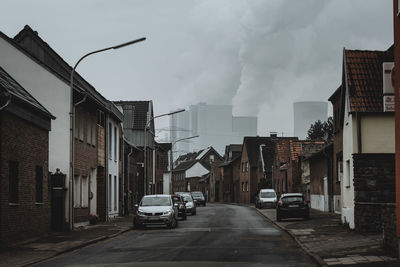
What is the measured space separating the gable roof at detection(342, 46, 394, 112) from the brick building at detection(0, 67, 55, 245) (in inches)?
440

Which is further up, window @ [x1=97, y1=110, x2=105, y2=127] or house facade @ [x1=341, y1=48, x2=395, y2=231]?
window @ [x1=97, y1=110, x2=105, y2=127]

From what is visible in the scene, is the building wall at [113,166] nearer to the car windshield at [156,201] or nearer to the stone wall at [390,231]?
the car windshield at [156,201]

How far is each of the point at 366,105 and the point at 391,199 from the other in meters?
3.53

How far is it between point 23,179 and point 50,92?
21.5 feet

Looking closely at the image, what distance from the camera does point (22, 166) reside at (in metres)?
21.7

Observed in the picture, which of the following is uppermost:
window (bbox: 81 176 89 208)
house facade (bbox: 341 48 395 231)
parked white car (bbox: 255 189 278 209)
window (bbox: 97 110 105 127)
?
window (bbox: 97 110 105 127)

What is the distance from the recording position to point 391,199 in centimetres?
2502

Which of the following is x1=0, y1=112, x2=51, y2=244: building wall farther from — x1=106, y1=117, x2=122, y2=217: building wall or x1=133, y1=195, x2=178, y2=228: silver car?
x1=106, y1=117, x2=122, y2=217: building wall

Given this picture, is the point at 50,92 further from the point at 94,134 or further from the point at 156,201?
the point at 156,201

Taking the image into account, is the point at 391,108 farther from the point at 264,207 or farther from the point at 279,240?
the point at 264,207

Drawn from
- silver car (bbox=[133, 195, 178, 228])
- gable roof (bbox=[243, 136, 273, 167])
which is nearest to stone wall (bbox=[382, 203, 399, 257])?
silver car (bbox=[133, 195, 178, 228])

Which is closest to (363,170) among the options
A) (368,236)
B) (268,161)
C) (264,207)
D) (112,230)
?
(368,236)

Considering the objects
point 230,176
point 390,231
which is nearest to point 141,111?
point 230,176

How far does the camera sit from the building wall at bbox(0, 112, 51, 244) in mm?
19750
